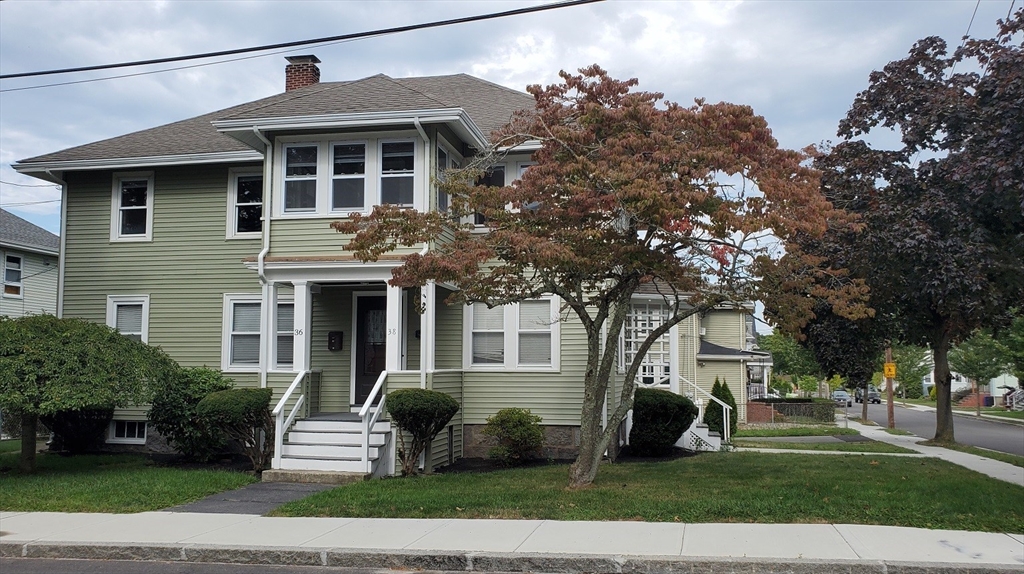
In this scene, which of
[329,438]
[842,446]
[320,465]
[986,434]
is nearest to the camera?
[320,465]

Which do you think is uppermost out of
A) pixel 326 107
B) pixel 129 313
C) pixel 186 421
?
pixel 326 107

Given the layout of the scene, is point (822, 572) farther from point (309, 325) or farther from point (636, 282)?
point (309, 325)

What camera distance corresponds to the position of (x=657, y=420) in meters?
16.1

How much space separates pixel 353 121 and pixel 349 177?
1.11 metres

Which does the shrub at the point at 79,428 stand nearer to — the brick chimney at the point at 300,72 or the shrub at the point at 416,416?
the shrub at the point at 416,416

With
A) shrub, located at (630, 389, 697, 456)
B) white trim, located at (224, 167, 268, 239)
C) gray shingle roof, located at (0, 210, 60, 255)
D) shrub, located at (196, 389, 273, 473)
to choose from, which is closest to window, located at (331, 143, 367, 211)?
white trim, located at (224, 167, 268, 239)

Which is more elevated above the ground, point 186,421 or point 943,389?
point 943,389

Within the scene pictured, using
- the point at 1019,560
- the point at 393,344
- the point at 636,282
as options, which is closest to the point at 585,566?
the point at 1019,560

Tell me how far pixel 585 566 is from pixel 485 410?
863cm

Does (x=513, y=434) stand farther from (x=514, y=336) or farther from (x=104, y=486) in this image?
(x=104, y=486)

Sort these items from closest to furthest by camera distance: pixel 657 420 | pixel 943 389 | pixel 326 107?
pixel 326 107 → pixel 657 420 → pixel 943 389

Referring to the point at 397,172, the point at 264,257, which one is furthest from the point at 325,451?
the point at 397,172

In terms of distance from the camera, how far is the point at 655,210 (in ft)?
33.4

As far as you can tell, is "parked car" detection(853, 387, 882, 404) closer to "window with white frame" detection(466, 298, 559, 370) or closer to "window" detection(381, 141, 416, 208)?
"window with white frame" detection(466, 298, 559, 370)
